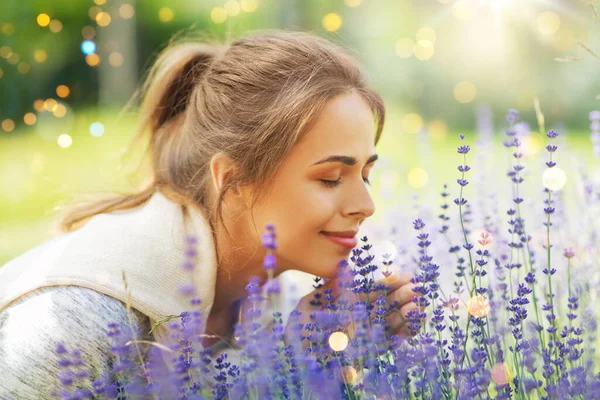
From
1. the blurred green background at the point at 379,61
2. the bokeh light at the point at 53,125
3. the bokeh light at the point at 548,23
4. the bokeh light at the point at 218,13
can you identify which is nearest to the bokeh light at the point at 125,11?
the blurred green background at the point at 379,61

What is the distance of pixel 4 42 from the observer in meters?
7.80

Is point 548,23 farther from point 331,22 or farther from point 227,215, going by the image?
point 227,215

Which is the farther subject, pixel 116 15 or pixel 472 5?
pixel 472 5

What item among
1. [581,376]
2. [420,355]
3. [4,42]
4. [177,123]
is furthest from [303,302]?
[4,42]

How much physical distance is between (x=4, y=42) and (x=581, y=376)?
7.65m

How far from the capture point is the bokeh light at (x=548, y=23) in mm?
9852

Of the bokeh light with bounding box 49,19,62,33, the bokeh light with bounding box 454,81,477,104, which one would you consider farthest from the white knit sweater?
the bokeh light with bounding box 454,81,477,104

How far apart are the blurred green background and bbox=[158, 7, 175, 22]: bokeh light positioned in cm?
2

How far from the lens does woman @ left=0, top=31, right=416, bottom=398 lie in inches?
71.9

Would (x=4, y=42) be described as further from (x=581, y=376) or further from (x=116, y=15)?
(x=581, y=376)

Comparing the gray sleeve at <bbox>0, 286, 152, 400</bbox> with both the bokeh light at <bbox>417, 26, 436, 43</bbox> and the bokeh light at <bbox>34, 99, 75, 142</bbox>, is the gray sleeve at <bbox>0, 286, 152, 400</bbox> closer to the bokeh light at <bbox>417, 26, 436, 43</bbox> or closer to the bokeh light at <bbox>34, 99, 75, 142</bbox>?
the bokeh light at <bbox>34, 99, 75, 142</bbox>

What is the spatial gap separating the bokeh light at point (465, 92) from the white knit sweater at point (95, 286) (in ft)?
28.0

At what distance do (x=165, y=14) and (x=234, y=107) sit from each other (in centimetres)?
829

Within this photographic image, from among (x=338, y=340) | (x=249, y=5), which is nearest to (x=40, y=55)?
(x=249, y=5)
